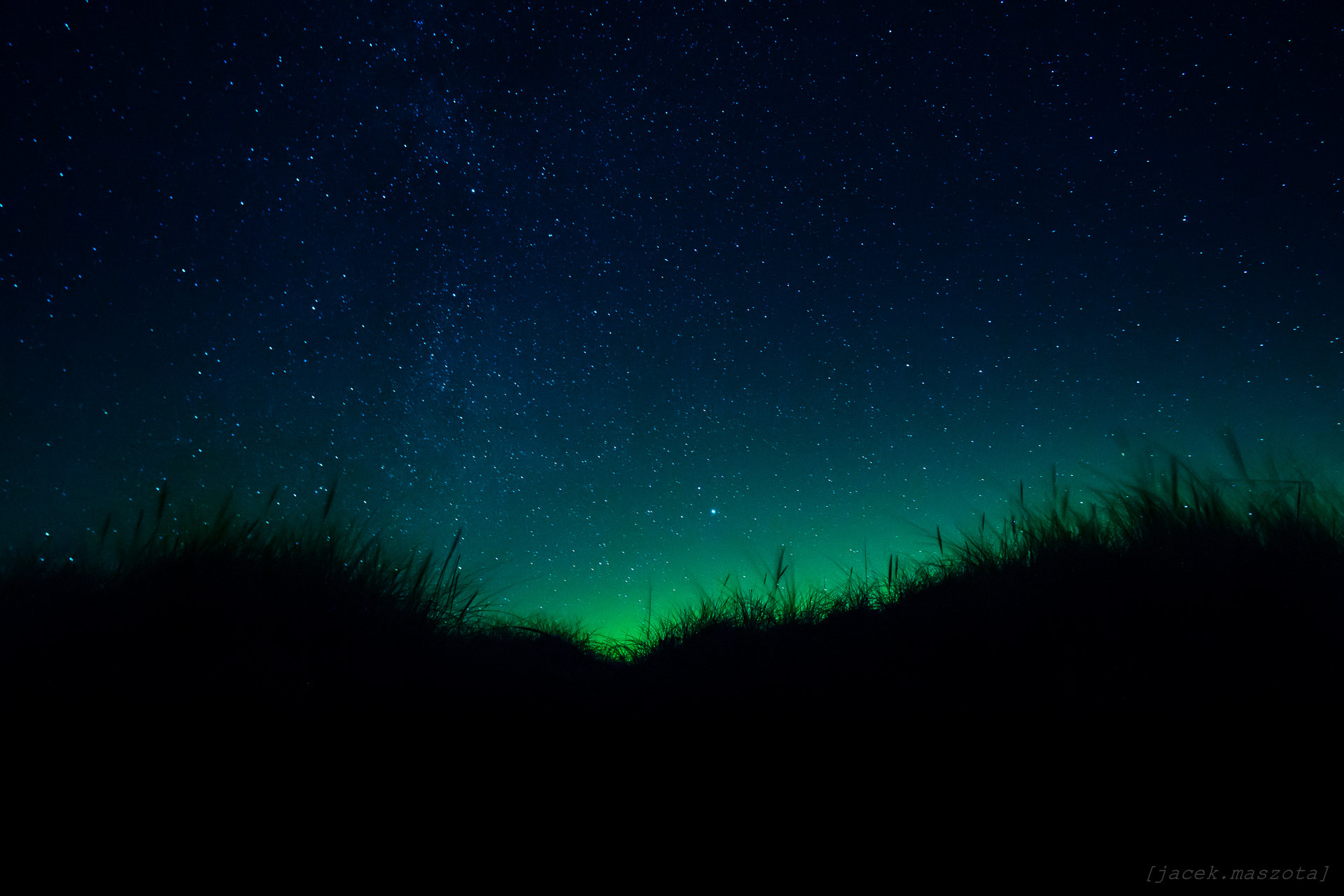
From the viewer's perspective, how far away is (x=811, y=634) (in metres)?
2.44

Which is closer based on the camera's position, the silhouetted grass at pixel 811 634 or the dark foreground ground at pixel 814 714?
the dark foreground ground at pixel 814 714

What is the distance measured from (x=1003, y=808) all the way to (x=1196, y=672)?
2.75 ft

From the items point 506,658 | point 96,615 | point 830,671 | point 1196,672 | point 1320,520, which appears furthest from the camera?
point 506,658

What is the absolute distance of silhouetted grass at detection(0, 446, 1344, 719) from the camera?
148cm

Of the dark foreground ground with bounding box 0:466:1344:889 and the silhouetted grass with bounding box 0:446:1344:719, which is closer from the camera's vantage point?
the dark foreground ground with bounding box 0:466:1344:889

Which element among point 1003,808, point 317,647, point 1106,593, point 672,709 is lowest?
point 1003,808

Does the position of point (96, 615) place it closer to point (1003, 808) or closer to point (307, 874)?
point (307, 874)

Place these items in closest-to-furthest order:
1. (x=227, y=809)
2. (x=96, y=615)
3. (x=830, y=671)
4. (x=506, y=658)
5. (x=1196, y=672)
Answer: (x=227, y=809) < (x=1196, y=672) < (x=830, y=671) < (x=96, y=615) < (x=506, y=658)

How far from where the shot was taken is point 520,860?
101cm

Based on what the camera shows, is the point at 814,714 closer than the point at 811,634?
Yes

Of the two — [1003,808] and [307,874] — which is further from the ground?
[1003,808]

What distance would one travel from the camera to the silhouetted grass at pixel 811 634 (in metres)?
1.48

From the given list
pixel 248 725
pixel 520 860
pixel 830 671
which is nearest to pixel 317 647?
pixel 248 725

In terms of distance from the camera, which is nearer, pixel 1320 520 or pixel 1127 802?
pixel 1127 802
